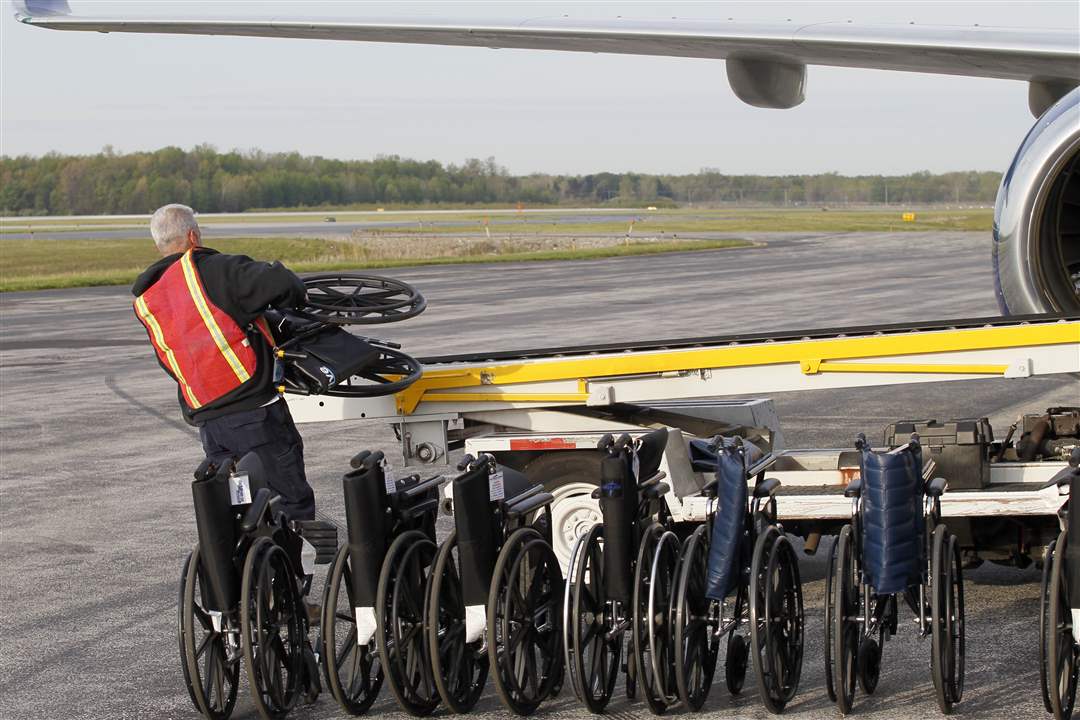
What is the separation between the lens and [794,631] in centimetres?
616

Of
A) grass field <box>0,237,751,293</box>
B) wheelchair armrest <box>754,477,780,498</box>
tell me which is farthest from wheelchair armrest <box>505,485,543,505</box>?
grass field <box>0,237,751,293</box>

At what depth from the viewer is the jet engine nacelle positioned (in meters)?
8.82

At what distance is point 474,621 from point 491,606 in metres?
0.20

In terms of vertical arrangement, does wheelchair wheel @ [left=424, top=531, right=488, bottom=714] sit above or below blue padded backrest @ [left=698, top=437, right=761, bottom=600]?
below

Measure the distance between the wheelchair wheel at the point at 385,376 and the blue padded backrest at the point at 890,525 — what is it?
2.41 meters

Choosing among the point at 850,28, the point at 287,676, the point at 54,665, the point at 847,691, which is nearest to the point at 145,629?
the point at 54,665

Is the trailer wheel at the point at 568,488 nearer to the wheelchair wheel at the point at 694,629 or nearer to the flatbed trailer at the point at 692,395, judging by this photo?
the flatbed trailer at the point at 692,395

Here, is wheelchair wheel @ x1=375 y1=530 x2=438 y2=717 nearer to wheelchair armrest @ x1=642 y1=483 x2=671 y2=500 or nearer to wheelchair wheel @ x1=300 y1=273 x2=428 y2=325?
wheelchair armrest @ x1=642 y1=483 x2=671 y2=500

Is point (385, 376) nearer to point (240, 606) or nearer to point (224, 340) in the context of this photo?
point (224, 340)

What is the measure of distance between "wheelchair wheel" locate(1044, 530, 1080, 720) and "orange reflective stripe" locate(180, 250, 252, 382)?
3586mm

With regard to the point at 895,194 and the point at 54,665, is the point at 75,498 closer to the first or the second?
the point at 54,665

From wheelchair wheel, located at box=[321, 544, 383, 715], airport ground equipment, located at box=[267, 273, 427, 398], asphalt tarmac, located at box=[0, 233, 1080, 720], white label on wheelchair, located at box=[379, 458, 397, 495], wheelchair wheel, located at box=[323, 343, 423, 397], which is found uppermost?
airport ground equipment, located at box=[267, 273, 427, 398]

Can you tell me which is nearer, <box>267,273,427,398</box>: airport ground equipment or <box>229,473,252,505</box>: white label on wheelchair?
<box>229,473,252,505</box>: white label on wheelchair

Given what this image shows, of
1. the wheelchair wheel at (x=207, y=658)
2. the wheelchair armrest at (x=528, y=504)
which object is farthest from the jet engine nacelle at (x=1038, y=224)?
the wheelchair wheel at (x=207, y=658)
